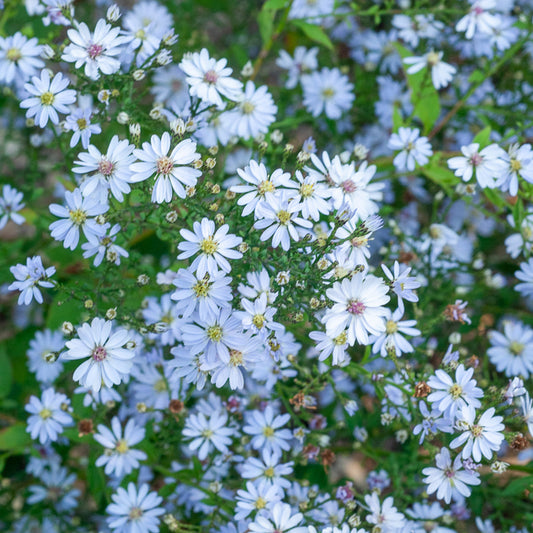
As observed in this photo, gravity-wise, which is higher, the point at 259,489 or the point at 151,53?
the point at 151,53

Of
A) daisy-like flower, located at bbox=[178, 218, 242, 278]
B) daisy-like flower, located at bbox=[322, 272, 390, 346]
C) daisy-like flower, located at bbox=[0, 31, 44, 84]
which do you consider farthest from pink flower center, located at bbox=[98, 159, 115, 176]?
daisy-like flower, located at bbox=[0, 31, 44, 84]

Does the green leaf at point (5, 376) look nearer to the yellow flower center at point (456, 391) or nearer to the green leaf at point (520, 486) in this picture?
the yellow flower center at point (456, 391)

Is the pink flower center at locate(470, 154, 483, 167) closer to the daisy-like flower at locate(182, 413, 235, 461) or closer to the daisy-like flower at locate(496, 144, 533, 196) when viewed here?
the daisy-like flower at locate(496, 144, 533, 196)

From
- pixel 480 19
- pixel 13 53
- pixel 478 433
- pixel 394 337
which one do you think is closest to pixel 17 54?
pixel 13 53

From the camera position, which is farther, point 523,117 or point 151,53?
point 523,117

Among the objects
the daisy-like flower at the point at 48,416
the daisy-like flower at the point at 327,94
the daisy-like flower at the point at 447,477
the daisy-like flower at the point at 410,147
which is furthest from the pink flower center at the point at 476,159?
the daisy-like flower at the point at 48,416

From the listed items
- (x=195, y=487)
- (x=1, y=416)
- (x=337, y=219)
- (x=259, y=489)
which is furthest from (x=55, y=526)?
(x=337, y=219)

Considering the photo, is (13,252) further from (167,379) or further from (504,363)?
(504,363)
